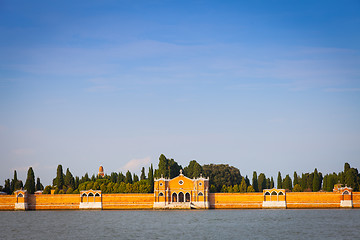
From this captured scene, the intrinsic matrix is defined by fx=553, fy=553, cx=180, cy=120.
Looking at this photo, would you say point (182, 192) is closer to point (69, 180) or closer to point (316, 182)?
point (69, 180)

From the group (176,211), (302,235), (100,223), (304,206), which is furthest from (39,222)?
(304,206)

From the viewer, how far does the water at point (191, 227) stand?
43.0m

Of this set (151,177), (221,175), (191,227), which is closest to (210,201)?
(151,177)

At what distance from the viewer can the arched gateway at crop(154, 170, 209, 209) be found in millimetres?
74812

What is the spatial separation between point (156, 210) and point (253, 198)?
43.3 feet

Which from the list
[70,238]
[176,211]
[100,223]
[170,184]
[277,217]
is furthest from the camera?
[170,184]

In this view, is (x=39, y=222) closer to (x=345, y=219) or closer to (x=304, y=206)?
(x=345, y=219)

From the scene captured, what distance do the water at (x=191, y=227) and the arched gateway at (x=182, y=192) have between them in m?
13.7

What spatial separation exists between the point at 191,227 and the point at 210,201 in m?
27.2

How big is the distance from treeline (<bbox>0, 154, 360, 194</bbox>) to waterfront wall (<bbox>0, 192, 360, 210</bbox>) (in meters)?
2.44

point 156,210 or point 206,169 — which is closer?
point 156,210

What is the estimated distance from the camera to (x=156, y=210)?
2923 inches

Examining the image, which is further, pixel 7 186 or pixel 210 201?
pixel 7 186

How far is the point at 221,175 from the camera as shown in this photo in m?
94.4
